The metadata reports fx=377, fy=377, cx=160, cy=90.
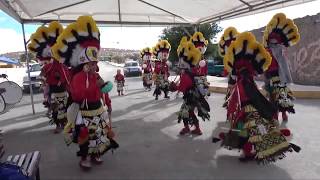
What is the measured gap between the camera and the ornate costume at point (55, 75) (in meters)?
8.52

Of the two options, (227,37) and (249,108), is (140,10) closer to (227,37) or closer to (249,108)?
(227,37)

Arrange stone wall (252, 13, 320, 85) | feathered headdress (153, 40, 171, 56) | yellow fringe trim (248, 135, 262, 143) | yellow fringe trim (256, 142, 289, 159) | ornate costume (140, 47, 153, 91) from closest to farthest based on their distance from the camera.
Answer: yellow fringe trim (256, 142, 289, 159)
yellow fringe trim (248, 135, 262, 143)
feathered headdress (153, 40, 171, 56)
stone wall (252, 13, 320, 85)
ornate costume (140, 47, 153, 91)

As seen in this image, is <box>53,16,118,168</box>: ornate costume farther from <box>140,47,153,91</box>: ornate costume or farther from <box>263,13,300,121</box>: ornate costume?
<box>140,47,153,91</box>: ornate costume

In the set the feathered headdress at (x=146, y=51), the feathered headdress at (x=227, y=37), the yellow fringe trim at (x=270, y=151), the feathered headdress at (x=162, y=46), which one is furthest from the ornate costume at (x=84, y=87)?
the feathered headdress at (x=146, y=51)

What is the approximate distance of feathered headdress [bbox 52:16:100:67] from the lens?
5.57 metres

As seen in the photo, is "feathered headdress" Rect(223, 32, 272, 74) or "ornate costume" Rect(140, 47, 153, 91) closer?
"feathered headdress" Rect(223, 32, 272, 74)

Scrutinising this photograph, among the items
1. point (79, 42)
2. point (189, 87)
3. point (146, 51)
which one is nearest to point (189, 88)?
point (189, 87)

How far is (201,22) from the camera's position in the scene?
13.2 metres

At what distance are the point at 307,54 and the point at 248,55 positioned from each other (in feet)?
39.2

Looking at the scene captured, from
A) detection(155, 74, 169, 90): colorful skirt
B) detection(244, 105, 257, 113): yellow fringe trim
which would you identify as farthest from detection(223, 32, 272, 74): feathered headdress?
detection(155, 74, 169, 90): colorful skirt

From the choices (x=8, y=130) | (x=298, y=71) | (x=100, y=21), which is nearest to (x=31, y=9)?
(x=100, y=21)

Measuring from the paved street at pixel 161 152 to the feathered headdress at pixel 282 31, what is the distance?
74.4 inches

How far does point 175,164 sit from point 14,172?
300 cm

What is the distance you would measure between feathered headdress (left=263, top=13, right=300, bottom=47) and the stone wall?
856 cm
